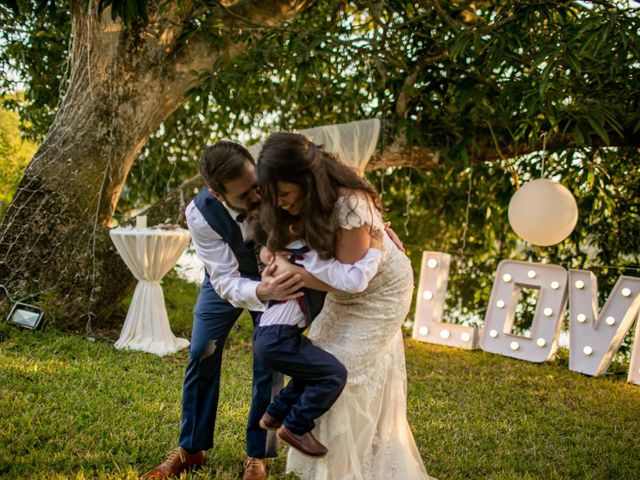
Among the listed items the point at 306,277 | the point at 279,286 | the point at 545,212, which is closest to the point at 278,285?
the point at 279,286

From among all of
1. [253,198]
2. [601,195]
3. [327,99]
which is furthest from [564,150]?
[253,198]

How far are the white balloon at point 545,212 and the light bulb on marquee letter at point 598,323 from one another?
549mm

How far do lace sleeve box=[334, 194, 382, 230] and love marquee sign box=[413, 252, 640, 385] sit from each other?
344 centimetres

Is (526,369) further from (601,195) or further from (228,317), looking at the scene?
(228,317)

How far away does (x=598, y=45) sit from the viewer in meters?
3.40

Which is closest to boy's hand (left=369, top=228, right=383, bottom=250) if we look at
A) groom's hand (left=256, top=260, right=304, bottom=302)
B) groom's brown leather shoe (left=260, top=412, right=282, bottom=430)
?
groom's hand (left=256, top=260, right=304, bottom=302)

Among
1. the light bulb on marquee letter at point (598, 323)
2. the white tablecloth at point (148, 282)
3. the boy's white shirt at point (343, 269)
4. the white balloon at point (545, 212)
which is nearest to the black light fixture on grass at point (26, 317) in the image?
the white tablecloth at point (148, 282)

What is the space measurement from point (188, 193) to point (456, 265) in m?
2.94

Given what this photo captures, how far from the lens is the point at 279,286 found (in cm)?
249

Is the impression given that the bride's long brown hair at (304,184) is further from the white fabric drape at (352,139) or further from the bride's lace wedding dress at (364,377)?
the white fabric drape at (352,139)

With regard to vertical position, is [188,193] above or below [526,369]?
above

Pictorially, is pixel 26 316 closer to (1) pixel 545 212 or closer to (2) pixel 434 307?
Answer: (2) pixel 434 307

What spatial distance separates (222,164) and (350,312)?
75 cm

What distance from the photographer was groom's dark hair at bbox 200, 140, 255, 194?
263cm
